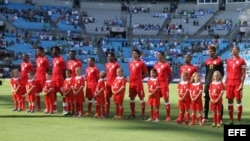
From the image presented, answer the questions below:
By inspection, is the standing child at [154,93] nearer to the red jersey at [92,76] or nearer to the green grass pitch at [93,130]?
the green grass pitch at [93,130]

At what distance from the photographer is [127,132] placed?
12891 millimetres

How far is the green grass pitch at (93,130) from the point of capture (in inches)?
464

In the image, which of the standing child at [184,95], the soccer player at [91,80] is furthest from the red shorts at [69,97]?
the standing child at [184,95]

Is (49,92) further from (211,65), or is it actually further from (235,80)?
(235,80)

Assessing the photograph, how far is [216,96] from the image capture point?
46.6 ft

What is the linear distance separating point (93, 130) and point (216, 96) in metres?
3.21

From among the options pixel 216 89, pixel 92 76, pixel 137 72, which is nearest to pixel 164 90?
pixel 137 72

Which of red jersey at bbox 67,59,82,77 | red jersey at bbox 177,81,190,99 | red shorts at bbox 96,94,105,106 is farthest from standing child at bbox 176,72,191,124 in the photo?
red jersey at bbox 67,59,82,77

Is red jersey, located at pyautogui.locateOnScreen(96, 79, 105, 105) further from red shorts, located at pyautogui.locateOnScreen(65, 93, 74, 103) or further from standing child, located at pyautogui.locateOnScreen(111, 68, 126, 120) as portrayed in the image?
red shorts, located at pyautogui.locateOnScreen(65, 93, 74, 103)

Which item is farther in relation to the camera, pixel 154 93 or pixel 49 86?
pixel 49 86

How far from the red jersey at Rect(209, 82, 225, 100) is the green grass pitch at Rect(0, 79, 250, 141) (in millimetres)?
762

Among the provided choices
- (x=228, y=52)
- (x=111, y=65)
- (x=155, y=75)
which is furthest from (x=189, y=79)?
(x=228, y=52)

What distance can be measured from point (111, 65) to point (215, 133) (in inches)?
194

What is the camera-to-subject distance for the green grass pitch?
1179 centimetres
